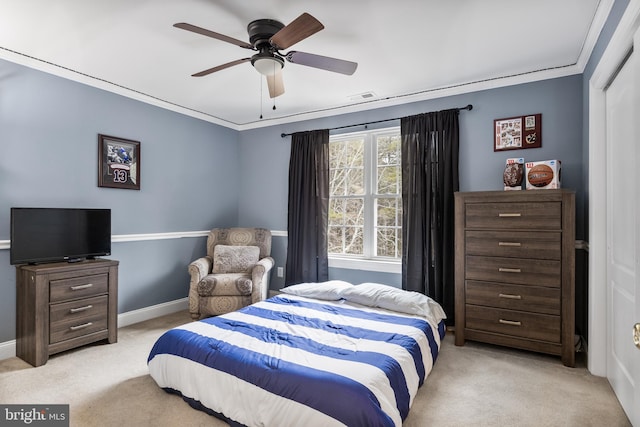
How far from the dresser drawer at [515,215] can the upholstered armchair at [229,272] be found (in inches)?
89.9

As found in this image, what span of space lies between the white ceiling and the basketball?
3.06ft

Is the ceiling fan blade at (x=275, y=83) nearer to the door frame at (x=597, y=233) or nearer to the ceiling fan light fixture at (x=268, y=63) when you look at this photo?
the ceiling fan light fixture at (x=268, y=63)

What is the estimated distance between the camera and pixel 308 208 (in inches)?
171

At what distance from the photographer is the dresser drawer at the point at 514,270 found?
8.97 feet

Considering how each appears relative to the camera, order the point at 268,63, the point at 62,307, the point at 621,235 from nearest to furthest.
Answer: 1. the point at 621,235
2. the point at 268,63
3. the point at 62,307

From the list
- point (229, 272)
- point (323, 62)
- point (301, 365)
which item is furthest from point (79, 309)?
point (323, 62)

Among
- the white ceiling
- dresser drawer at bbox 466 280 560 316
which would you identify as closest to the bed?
dresser drawer at bbox 466 280 560 316

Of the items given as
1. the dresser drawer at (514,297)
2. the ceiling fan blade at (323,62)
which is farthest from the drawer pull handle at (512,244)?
the ceiling fan blade at (323,62)

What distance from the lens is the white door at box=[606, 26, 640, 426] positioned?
6.45ft

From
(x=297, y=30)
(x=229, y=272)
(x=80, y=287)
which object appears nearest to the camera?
(x=297, y=30)

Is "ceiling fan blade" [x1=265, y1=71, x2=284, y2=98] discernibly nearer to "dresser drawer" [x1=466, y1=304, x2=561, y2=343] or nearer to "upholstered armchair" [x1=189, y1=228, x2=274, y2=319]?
"upholstered armchair" [x1=189, y1=228, x2=274, y2=319]

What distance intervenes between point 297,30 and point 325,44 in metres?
0.80

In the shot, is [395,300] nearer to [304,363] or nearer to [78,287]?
[304,363]

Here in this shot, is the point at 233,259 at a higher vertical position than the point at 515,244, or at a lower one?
lower
